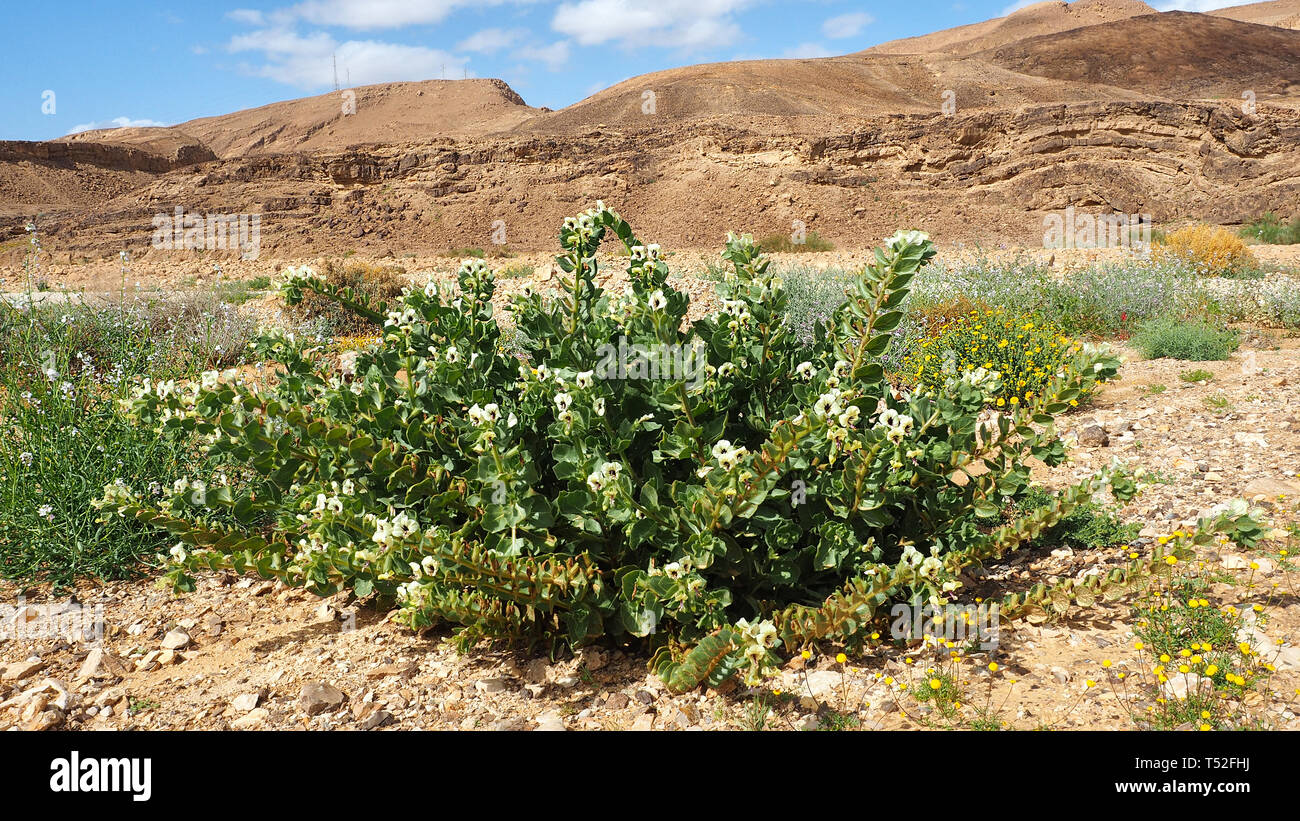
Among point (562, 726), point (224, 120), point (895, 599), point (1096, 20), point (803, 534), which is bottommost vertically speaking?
point (562, 726)

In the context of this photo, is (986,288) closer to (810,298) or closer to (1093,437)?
(810,298)

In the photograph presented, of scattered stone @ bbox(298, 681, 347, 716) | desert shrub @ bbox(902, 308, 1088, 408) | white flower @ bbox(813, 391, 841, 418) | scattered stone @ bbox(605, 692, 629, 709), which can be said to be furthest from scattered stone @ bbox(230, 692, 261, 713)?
desert shrub @ bbox(902, 308, 1088, 408)

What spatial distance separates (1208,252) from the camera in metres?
11.8

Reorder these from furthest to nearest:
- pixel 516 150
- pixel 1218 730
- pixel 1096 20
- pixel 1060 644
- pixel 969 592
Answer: pixel 1096 20
pixel 516 150
pixel 969 592
pixel 1060 644
pixel 1218 730

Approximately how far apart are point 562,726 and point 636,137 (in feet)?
71.0

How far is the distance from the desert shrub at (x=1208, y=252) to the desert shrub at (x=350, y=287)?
10511 mm

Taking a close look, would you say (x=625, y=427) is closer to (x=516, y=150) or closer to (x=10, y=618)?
(x=10, y=618)

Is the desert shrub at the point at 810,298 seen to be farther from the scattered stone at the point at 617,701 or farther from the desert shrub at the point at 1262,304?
the scattered stone at the point at 617,701

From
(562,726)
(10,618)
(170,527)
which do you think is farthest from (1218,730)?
(10,618)

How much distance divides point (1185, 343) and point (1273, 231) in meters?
12.6

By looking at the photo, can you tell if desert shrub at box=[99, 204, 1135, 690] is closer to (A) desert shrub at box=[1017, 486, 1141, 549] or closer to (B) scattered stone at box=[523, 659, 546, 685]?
(B) scattered stone at box=[523, 659, 546, 685]

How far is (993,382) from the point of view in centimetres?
256

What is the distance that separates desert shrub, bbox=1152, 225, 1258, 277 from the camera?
36.8 ft

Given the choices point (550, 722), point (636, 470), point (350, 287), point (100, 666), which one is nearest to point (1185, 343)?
point (636, 470)
